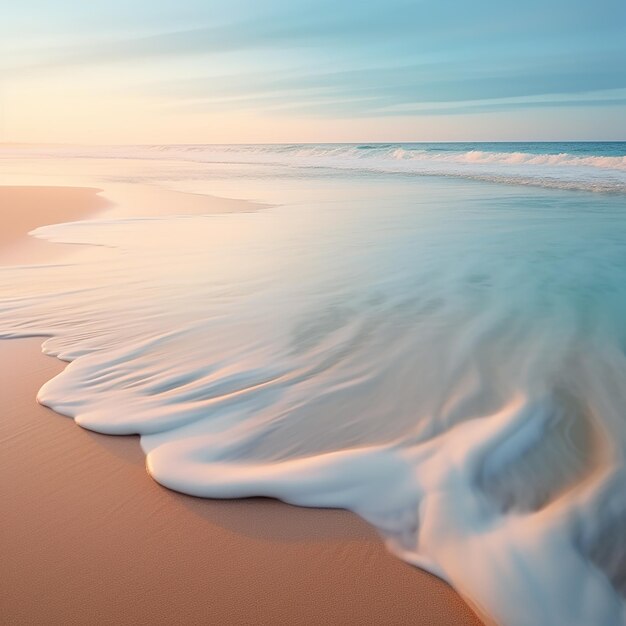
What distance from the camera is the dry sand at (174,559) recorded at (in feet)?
5.37

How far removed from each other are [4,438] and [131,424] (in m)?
0.48

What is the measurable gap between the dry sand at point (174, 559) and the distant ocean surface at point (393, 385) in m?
0.08

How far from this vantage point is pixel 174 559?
1.80m

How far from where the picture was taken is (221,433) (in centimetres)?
240

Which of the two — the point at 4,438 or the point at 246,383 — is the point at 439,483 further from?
the point at 4,438

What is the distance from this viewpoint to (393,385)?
289 centimetres

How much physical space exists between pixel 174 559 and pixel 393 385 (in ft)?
4.54

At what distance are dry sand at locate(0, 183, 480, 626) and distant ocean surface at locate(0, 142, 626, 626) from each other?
0.28 ft

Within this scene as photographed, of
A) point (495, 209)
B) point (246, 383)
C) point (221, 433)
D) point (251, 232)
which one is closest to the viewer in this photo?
point (221, 433)

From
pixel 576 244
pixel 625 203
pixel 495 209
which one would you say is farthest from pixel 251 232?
pixel 625 203

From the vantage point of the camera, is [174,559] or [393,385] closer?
[174,559]

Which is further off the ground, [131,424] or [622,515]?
[131,424]

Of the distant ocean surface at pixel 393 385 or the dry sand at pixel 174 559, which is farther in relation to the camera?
Answer: the distant ocean surface at pixel 393 385

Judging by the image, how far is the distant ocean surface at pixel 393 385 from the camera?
1.87 m
